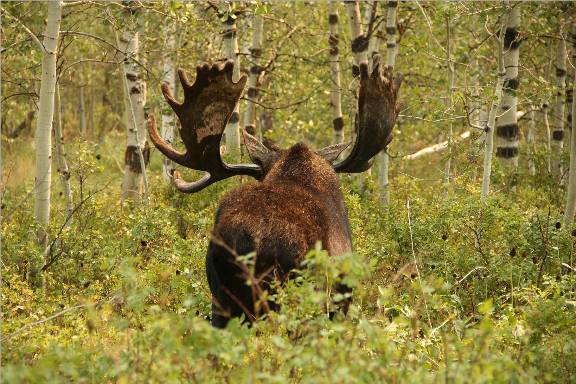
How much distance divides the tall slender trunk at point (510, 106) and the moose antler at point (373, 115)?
420cm

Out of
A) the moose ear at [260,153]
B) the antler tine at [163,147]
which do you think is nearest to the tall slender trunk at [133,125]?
the antler tine at [163,147]

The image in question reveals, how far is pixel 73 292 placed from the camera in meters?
8.81

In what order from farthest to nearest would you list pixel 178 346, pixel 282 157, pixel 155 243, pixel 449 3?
pixel 449 3, pixel 155 243, pixel 282 157, pixel 178 346

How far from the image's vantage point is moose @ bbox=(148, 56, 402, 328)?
6223 mm

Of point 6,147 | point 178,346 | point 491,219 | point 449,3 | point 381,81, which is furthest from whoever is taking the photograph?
point 6,147

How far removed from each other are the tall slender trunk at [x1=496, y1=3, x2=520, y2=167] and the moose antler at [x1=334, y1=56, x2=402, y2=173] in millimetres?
4203

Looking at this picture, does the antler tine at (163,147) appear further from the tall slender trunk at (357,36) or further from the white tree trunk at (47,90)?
the tall slender trunk at (357,36)

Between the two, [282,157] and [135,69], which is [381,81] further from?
[135,69]

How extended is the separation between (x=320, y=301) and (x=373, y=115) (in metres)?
3.98

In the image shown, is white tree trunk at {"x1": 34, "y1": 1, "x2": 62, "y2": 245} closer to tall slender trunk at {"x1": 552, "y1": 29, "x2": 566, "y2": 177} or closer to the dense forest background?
the dense forest background

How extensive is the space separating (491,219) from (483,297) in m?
1.33

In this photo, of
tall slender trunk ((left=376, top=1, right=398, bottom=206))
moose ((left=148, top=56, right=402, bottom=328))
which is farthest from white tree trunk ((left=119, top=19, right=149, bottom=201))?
moose ((left=148, top=56, right=402, bottom=328))

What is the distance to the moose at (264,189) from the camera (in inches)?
245

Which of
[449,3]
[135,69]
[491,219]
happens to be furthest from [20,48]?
[491,219]
